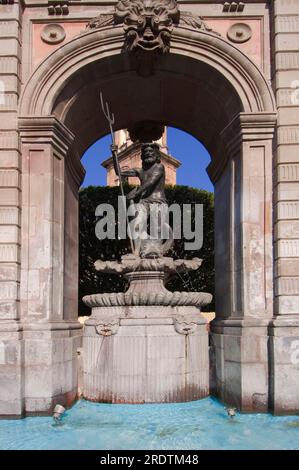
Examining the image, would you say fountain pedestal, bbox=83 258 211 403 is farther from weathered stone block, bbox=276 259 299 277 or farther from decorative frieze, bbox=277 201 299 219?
decorative frieze, bbox=277 201 299 219

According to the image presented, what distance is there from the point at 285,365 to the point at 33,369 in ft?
14.3

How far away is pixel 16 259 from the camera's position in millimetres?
8875

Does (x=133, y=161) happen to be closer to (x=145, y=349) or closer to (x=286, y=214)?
(x=286, y=214)

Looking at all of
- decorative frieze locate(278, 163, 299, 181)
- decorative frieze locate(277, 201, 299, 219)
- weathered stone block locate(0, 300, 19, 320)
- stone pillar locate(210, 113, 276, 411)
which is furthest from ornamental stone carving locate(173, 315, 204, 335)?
decorative frieze locate(278, 163, 299, 181)

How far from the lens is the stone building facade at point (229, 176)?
8641mm

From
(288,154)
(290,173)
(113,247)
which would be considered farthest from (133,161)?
(290,173)

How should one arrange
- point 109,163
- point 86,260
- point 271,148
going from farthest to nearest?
point 109,163 → point 86,260 → point 271,148

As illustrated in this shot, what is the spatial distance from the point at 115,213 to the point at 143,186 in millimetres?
10253

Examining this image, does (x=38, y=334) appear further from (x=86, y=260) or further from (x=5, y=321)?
(x=86, y=260)

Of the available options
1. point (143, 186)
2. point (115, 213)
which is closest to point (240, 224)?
point (143, 186)

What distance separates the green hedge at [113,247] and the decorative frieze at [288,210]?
38.7 feet

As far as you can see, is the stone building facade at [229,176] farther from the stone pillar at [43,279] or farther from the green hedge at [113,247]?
the green hedge at [113,247]

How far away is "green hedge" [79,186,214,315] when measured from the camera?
20.9 metres

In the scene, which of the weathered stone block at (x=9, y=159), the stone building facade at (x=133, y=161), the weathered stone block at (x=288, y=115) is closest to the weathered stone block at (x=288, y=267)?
the weathered stone block at (x=288, y=115)
